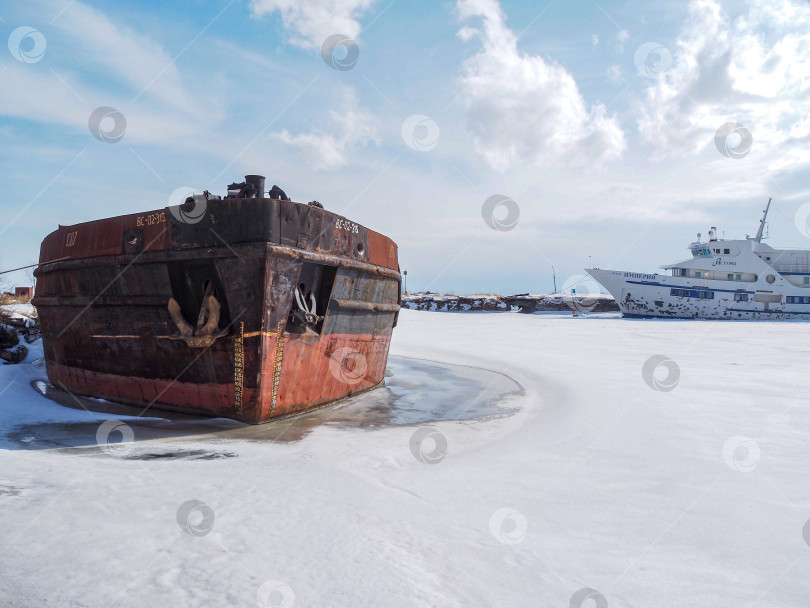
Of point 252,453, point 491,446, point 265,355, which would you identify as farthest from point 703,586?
point 265,355

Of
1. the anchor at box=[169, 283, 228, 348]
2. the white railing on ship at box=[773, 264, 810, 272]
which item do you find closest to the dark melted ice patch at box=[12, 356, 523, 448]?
the anchor at box=[169, 283, 228, 348]

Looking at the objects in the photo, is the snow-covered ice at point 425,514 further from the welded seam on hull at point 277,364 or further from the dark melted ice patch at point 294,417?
the welded seam on hull at point 277,364

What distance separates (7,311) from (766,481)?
51.0ft

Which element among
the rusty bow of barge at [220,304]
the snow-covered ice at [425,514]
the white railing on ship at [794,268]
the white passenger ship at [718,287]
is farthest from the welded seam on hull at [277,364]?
the white railing on ship at [794,268]

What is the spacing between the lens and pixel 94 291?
612cm

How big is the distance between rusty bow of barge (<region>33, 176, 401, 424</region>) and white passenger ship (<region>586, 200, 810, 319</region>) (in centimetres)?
2626

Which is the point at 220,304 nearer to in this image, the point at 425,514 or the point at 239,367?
the point at 239,367

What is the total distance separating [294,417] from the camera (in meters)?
5.37

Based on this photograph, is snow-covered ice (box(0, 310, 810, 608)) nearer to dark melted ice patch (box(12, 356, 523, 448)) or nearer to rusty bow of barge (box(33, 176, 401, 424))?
dark melted ice patch (box(12, 356, 523, 448))

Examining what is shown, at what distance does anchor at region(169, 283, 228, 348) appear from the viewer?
4832 millimetres

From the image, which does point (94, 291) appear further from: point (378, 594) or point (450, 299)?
point (450, 299)

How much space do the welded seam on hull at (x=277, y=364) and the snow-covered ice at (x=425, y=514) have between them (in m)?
0.51

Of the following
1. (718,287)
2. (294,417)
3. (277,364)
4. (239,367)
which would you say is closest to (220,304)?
(239,367)

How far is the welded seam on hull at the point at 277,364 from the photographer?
495 cm
